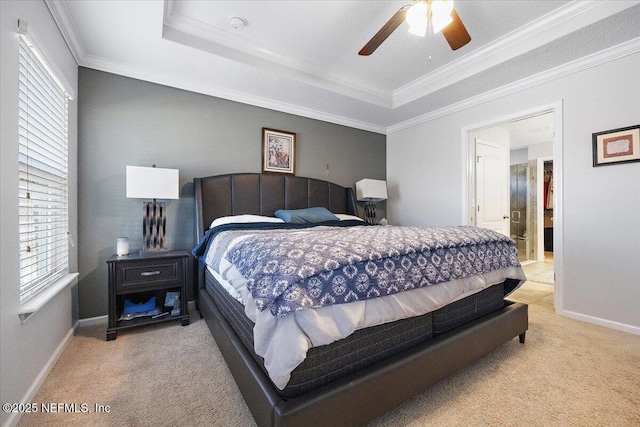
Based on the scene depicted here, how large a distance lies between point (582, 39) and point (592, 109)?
66cm

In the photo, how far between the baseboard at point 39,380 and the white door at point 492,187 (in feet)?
A: 14.8

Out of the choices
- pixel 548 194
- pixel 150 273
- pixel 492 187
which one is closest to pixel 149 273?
pixel 150 273

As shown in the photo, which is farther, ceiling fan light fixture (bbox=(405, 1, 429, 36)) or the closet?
the closet

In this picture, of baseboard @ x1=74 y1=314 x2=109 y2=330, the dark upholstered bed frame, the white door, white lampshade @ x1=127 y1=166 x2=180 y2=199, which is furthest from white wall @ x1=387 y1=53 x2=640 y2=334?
baseboard @ x1=74 y1=314 x2=109 y2=330

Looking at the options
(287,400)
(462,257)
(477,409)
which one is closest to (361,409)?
(287,400)

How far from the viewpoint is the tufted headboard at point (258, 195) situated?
9.61ft

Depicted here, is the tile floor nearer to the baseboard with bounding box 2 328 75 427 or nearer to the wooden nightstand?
the wooden nightstand

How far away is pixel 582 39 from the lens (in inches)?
89.7

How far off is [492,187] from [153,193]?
15.0 ft

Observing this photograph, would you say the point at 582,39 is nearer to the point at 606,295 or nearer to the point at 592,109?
the point at 592,109

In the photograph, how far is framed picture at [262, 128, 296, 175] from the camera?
11.4 feet

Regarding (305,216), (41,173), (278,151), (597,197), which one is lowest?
(305,216)

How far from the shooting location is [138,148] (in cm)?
272

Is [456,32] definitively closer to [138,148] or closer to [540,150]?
[138,148]
